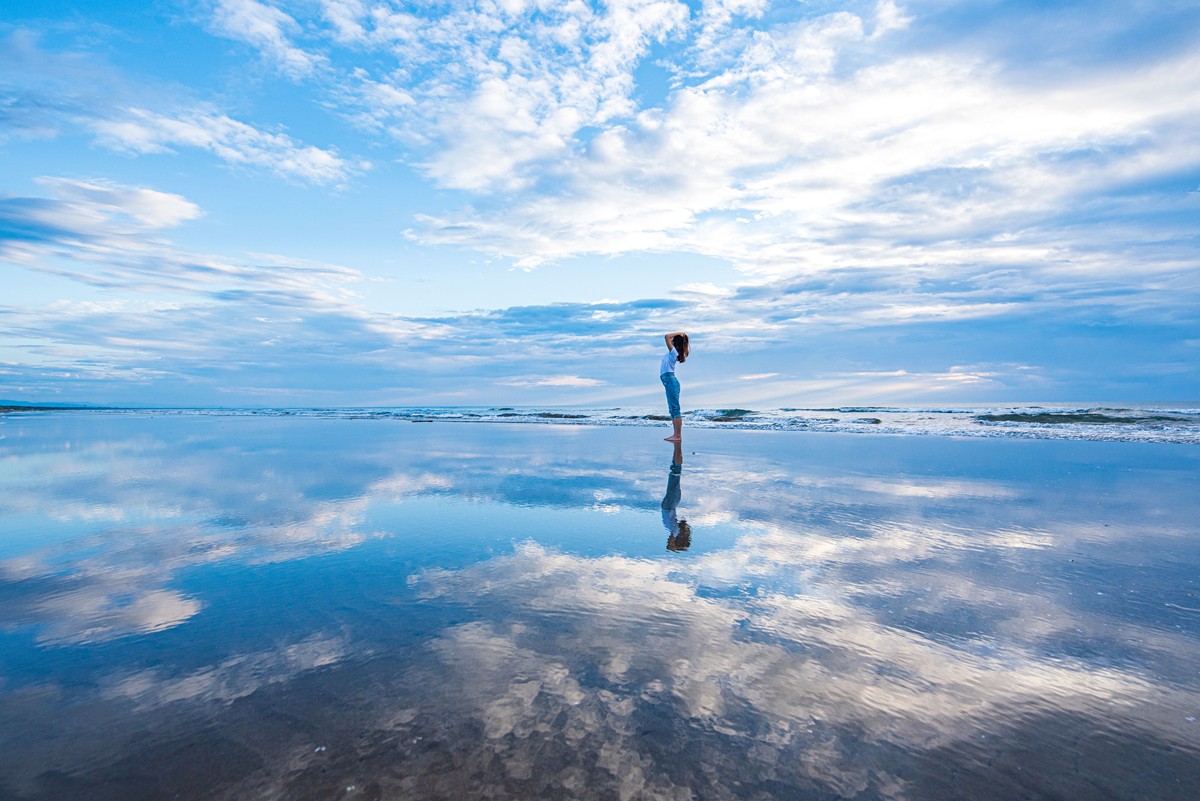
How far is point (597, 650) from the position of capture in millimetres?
2846

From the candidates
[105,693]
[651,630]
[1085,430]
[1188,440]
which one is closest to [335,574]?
[105,693]

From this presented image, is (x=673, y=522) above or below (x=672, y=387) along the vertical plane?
below

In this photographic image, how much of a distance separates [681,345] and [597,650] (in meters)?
10.6

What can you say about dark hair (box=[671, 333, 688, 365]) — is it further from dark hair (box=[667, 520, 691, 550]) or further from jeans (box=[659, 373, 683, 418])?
dark hair (box=[667, 520, 691, 550])

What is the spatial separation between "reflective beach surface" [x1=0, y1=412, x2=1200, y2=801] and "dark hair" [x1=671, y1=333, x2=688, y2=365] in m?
6.66

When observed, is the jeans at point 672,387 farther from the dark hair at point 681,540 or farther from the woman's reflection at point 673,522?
the dark hair at point 681,540

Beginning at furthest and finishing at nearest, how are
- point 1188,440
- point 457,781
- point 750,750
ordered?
point 1188,440, point 750,750, point 457,781

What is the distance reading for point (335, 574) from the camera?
407 centimetres

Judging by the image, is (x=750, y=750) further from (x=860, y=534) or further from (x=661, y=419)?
(x=661, y=419)

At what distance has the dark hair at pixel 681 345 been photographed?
12.8 metres

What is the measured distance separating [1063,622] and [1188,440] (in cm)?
1799

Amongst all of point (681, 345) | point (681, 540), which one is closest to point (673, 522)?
point (681, 540)

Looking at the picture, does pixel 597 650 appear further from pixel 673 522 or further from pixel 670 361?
pixel 670 361

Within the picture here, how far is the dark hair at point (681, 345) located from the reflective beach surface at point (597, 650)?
Result: 21.9ft
